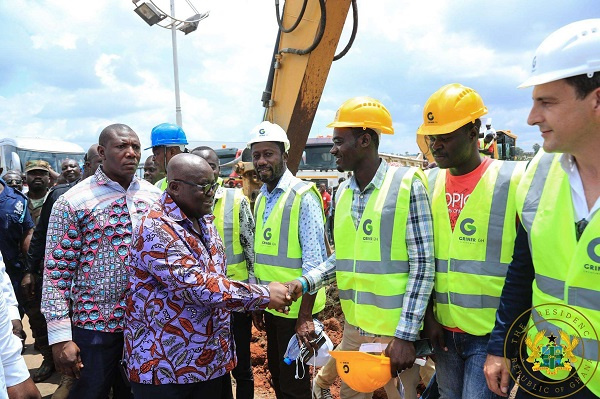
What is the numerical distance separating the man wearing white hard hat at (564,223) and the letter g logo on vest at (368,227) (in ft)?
2.74

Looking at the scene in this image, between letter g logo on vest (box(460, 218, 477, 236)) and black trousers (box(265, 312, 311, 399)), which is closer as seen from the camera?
letter g logo on vest (box(460, 218, 477, 236))

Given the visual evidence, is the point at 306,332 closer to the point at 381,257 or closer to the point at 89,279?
the point at 381,257

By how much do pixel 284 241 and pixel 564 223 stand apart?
74.9 inches

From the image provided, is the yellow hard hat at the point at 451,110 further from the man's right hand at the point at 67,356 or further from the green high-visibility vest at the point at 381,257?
the man's right hand at the point at 67,356

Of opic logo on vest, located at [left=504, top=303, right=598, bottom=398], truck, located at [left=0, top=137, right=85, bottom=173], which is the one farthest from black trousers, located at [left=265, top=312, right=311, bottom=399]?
truck, located at [left=0, top=137, right=85, bottom=173]

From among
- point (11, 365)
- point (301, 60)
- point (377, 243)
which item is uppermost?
point (301, 60)

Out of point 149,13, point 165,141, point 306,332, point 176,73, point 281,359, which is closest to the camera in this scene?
point 306,332

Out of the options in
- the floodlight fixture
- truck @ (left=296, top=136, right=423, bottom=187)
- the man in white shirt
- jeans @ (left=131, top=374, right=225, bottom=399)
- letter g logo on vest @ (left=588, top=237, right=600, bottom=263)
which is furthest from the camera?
the floodlight fixture

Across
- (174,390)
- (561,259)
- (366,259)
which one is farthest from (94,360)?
(561,259)

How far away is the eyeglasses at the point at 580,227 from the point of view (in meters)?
1.54

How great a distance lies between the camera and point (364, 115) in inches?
103

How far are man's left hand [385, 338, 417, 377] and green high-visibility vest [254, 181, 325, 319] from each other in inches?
37.8

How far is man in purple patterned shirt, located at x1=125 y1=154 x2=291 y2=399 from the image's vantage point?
219 centimetres

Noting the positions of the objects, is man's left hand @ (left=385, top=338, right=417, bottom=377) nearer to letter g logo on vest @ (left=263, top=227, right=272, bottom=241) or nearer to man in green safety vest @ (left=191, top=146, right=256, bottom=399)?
letter g logo on vest @ (left=263, top=227, right=272, bottom=241)
